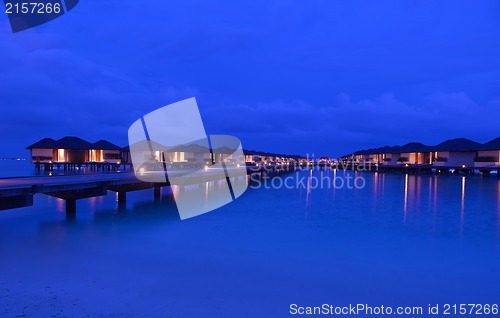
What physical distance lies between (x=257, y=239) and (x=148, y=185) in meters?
7.99

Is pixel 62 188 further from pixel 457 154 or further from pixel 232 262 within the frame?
pixel 457 154

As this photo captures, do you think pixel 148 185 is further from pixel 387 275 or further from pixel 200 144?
pixel 200 144

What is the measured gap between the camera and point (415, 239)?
9734 millimetres

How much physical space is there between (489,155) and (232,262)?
140ft

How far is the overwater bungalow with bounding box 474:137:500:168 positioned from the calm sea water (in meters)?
29.7

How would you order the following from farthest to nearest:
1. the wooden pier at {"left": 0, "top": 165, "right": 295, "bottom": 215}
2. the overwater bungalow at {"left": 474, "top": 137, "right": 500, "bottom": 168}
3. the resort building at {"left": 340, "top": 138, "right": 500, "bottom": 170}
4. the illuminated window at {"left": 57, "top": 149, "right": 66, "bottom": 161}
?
1. the illuminated window at {"left": 57, "top": 149, "right": 66, "bottom": 161}
2. the resort building at {"left": 340, "top": 138, "right": 500, "bottom": 170}
3. the overwater bungalow at {"left": 474, "top": 137, "right": 500, "bottom": 168}
4. the wooden pier at {"left": 0, "top": 165, "right": 295, "bottom": 215}

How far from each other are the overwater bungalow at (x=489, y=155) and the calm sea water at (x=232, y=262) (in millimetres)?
29719

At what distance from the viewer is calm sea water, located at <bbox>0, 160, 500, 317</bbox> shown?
17.1ft

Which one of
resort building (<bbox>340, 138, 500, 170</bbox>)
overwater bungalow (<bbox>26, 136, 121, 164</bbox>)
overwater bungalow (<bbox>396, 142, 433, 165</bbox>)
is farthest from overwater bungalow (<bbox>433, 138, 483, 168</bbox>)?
overwater bungalow (<bbox>26, 136, 121, 164</bbox>)

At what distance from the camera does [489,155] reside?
131ft

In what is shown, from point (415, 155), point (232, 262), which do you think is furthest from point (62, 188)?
point (415, 155)

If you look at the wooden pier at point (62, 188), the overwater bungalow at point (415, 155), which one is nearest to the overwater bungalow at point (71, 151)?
the wooden pier at point (62, 188)

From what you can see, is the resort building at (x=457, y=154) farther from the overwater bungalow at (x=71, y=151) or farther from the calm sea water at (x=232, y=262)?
the overwater bungalow at (x=71, y=151)

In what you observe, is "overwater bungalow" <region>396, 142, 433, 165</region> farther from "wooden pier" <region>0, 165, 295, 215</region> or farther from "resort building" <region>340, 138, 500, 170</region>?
"wooden pier" <region>0, 165, 295, 215</region>
